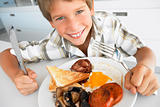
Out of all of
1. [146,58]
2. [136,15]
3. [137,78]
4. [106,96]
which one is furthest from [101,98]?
[136,15]

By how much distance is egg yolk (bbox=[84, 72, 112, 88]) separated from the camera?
525mm

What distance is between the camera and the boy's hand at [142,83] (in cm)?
45

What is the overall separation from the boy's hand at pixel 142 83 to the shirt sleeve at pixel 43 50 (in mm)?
439

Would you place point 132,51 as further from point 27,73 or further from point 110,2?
point 110,2

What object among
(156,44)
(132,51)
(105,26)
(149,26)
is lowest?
(156,44)

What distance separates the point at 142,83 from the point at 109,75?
13cm

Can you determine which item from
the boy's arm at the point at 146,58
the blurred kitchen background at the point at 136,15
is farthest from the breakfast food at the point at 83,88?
the blurred kitchen background at the point at 136,15

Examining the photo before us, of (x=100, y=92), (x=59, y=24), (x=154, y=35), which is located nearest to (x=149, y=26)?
(x=154, y=35)

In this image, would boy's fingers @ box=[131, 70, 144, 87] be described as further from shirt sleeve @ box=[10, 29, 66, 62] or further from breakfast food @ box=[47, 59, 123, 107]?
shirt sleeve @ box=[10, 29, 66, 62]

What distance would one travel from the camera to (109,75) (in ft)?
1.82

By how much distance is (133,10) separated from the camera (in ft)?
4.91

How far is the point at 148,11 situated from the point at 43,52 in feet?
3.88

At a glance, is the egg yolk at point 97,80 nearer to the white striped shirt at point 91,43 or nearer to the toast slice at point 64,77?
the toast slice at point 64,77

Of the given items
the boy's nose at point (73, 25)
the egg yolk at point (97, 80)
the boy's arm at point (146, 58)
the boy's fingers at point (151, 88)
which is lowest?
the egg yolk at point (97, 80)
